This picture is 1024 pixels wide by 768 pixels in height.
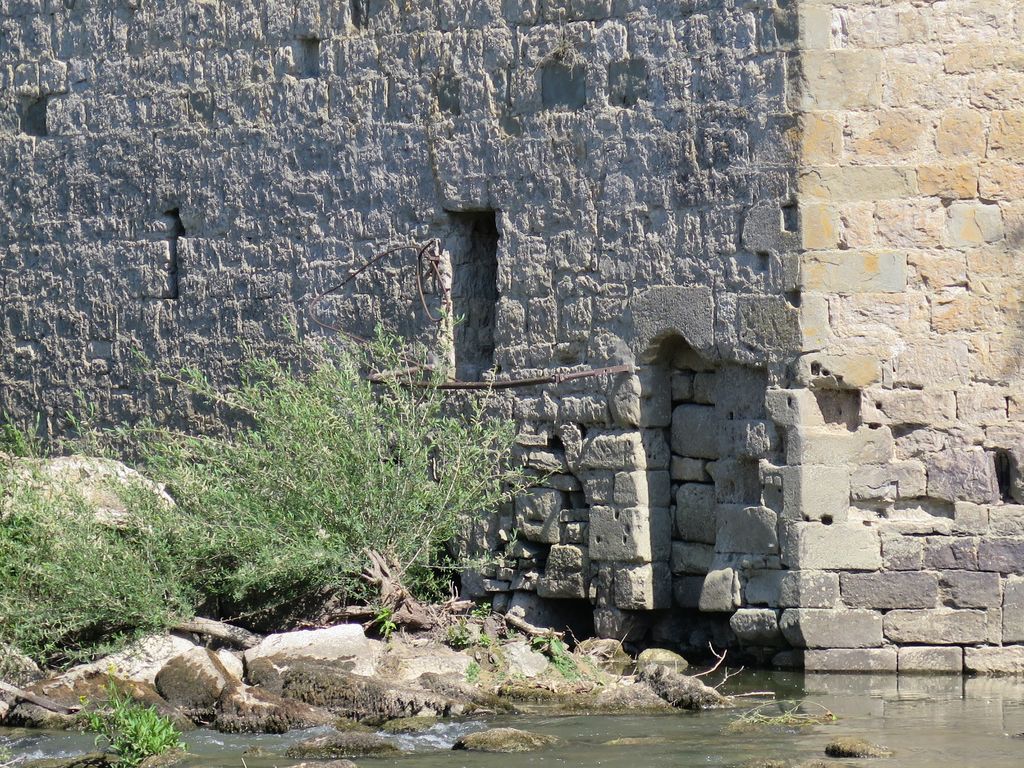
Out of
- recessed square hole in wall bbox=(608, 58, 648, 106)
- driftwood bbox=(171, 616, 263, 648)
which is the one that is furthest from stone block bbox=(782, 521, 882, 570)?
driftwood bbox=(171, 616, 263, 648)

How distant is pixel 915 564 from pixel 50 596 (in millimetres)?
4068

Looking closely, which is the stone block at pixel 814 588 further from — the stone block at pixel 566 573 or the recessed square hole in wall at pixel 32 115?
the recessed square hole in wall at pixel 32 115

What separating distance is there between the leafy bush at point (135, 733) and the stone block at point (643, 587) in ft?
8.94

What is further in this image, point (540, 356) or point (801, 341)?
point (540, 356)

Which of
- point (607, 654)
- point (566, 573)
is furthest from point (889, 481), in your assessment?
point (566, 573)

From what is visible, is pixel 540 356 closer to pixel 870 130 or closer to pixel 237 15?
pixel 870 130

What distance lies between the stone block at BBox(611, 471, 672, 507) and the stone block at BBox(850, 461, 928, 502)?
1.05m

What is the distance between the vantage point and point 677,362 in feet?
31.1

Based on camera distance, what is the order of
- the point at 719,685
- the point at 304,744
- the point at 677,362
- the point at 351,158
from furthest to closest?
the point at 351,158
the point at 677,362
the point at 719,685
the point at 304,744

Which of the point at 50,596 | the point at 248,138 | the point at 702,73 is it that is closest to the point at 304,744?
the point at 50,596

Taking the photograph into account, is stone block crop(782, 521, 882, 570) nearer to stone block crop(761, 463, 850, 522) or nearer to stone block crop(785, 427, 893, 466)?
stone block crop(761, 463, 850, 522)

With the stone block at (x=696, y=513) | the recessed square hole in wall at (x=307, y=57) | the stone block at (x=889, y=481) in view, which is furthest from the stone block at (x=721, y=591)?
the recessed square hole in wall at (x=307, y=57)

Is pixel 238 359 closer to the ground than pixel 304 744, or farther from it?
farther from it

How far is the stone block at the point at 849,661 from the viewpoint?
8.78m
